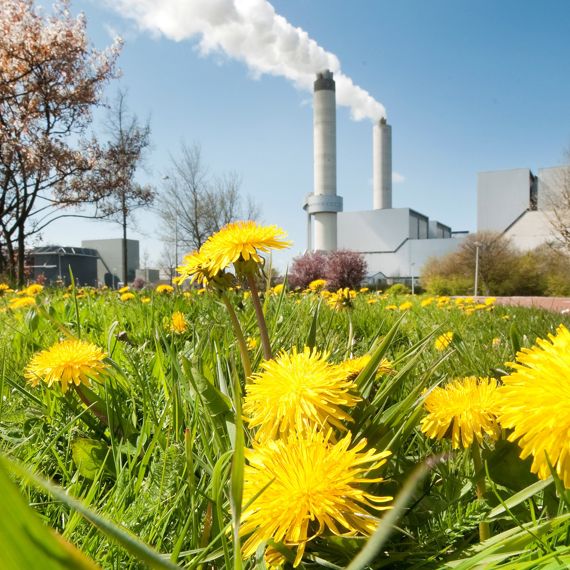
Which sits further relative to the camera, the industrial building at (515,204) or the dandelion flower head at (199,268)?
the industrial building at (515,204)

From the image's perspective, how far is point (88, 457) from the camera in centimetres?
75

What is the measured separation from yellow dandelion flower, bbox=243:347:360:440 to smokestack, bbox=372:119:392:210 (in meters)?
39.1

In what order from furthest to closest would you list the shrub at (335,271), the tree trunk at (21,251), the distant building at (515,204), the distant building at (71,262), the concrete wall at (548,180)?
1. the distant building at (515,204)
2. the distant building at (71,262)
3. the concrete wall at (548,180)
4. the shrub at (335,271)
5. the tree trunk at (21,251)

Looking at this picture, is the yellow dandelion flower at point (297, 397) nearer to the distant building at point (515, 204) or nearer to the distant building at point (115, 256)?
the distant building at point (515, 204)

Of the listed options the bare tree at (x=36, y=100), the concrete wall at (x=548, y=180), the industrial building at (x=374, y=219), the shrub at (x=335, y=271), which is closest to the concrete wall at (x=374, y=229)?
the industrial building at (x=374, y=219)

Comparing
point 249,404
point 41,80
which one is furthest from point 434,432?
point 41,80

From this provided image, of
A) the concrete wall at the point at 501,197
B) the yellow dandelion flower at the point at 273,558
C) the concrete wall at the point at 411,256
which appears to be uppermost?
the concrete wall at the point at 501,197

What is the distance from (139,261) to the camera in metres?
40.1

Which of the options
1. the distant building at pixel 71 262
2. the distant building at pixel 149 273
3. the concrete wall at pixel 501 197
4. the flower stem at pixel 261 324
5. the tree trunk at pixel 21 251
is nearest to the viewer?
the flower stem at pixel 261 324

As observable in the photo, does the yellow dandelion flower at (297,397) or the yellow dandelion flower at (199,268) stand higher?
the yellow dandelion flower at (199,268)

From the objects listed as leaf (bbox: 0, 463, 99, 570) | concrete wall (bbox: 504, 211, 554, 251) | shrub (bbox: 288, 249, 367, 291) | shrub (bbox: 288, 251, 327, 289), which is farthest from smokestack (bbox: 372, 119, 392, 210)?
leaf (bbox: 0, 463, 99, 570)

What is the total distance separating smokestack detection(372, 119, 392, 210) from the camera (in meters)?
37.6

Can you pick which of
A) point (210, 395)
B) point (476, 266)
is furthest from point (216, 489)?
point (476, 266)

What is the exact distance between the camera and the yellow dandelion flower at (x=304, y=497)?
390mm
